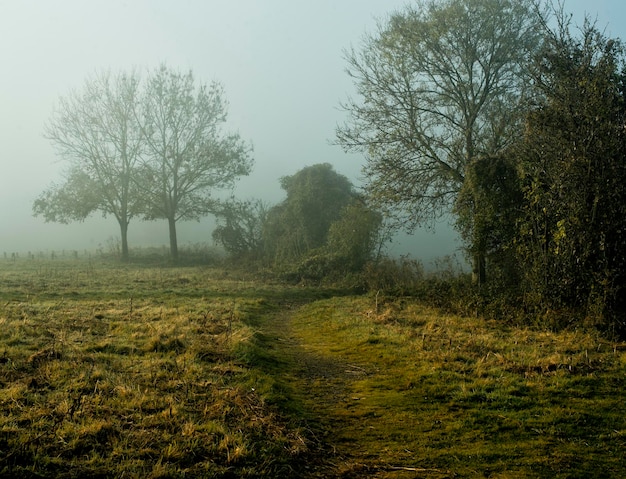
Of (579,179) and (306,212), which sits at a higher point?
(306,212)

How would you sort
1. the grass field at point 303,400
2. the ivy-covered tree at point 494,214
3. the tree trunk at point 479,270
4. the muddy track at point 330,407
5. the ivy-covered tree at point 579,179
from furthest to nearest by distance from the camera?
the tree trunk at point 479,270, the ivy-covered tree at point 494,214, the ivy-covered tree at point 579,179, the muddy track at point 330,407, the grass field at point 303,400

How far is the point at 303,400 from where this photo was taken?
656cm

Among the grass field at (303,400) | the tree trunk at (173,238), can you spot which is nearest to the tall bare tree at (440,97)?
the grass field at (303,400)

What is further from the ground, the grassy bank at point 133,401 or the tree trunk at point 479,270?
the tree trunk at point 479,270

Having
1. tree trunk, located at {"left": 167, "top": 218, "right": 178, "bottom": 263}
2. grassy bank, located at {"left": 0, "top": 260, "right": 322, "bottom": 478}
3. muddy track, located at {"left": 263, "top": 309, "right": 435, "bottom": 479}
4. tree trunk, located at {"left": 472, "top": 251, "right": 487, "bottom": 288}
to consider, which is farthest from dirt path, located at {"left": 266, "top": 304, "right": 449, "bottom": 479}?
tree trunk, located at {"left": 167, "top": 218, "right": 178, "bottom": 263}

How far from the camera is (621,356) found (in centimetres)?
774

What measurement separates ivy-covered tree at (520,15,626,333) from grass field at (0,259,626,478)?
145 centimetres

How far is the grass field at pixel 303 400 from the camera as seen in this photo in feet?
14.7

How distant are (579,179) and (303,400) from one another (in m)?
7.56

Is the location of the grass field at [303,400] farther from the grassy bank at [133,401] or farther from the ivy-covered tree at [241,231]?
the ivy-covered tree at [241,231]

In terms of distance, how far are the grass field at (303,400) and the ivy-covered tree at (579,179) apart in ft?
4.75

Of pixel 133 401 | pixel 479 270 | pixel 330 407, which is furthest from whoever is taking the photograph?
pixel 479 270

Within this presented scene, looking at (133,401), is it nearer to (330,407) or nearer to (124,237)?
(330,407)

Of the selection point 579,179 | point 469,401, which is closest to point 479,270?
point 579,179
